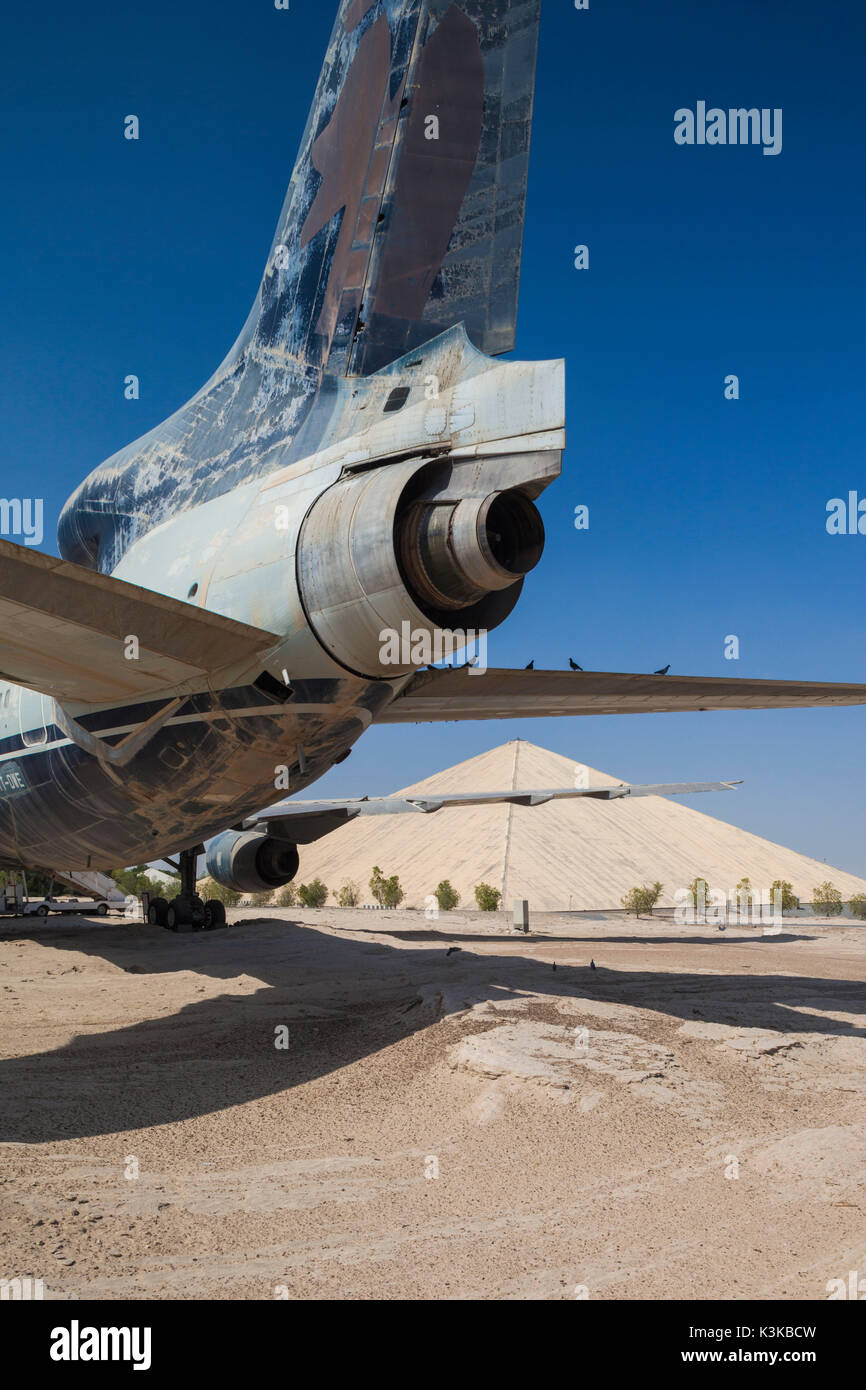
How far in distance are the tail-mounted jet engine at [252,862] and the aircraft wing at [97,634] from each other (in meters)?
9.77

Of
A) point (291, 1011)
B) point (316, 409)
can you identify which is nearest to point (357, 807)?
point (291, 1011)

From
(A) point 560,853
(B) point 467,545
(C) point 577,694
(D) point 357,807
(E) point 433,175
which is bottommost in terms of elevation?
(A) point 560,853

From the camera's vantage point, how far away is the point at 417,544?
7.15 metres

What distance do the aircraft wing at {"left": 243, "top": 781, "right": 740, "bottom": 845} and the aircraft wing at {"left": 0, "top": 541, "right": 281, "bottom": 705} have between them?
9448 mm

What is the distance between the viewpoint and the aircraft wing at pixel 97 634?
6.47m

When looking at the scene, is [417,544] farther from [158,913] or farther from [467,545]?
[158,913]

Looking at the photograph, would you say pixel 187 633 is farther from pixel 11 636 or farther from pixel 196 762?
pixel 196 762

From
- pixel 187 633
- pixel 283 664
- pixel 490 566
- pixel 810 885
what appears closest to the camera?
pixel 490 566

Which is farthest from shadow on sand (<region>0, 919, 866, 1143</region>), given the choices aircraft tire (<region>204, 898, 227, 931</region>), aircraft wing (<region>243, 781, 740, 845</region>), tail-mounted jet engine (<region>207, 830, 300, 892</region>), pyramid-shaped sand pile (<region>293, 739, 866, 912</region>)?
pyramid-shaped sand pile (<region>293, 739, 866, 912</region>)

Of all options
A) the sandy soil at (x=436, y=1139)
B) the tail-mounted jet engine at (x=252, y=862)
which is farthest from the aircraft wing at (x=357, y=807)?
the sandy soil at (x=436, y=1139)

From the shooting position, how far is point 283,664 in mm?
8172

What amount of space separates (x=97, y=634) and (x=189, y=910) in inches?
626

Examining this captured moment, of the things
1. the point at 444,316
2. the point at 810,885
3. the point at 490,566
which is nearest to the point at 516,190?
the point at 444,316
